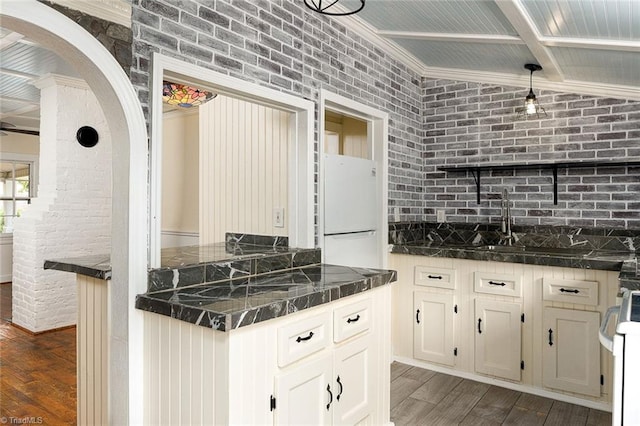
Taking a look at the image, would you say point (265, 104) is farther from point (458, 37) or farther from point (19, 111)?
A: point (19, 111)

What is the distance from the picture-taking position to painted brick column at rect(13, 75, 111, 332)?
4.56 meters

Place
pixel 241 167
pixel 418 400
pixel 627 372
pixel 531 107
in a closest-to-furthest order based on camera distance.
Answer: pixel 627 372 → pixel 418 400 → pixel 241 167 → pixel 531 107

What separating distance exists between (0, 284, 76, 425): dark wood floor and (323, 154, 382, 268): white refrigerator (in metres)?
1.93

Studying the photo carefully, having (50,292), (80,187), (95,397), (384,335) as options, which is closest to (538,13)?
(384,335)

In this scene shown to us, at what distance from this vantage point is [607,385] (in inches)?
112

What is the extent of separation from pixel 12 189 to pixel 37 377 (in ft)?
16.8

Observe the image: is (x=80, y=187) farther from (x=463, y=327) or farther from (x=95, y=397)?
(x=463, y=327)

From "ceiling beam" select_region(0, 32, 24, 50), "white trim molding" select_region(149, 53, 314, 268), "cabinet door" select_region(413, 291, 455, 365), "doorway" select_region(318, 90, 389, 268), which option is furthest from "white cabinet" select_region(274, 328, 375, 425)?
"ceiling beam" select_region(0, 32, 24, 50)

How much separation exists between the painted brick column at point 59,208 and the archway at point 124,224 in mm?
3183

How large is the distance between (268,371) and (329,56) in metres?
2.07

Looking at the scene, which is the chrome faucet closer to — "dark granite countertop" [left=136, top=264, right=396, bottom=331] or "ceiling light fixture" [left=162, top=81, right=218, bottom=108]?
"dark granite countertop" [left=136, top=264, right=396, bottom=331]

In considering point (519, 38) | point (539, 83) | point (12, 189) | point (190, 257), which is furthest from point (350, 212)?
point (12, 189)

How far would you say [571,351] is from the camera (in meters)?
2.97

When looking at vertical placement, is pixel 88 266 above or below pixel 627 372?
above
